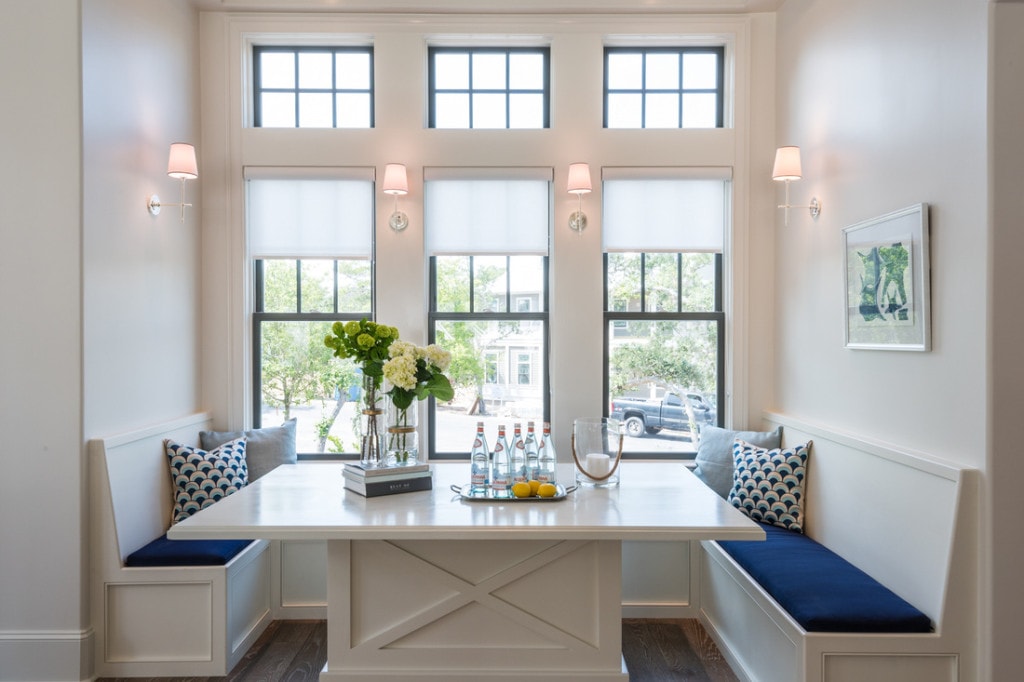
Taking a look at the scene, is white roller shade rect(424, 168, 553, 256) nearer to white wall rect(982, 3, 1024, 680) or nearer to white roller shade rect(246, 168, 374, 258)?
white roller shade rect(246, 168, 374, 258)

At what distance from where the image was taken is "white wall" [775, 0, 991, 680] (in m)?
2.18

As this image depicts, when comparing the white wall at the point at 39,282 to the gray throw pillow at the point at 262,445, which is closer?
the white wall at the point at 39,282

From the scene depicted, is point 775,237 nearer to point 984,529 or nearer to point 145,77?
point 984,529

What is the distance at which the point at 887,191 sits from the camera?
266cm

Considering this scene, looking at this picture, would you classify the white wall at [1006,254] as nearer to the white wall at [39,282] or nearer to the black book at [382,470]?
the black book at [382,470]

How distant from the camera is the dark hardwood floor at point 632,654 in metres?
2.96

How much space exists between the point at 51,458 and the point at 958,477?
3366 mm

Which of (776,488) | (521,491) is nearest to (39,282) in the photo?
(521,491)

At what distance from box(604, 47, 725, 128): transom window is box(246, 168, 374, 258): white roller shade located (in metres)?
1.54

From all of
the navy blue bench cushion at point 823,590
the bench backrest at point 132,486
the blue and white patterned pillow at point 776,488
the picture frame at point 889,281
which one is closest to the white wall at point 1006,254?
the picture frame at point 889,281

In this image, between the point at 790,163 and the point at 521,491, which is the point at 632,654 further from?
the point at 790,163

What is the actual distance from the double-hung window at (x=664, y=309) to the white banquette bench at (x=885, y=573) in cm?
94

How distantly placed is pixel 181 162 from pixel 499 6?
6.10 feet

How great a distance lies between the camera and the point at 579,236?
380cm
